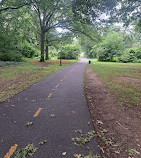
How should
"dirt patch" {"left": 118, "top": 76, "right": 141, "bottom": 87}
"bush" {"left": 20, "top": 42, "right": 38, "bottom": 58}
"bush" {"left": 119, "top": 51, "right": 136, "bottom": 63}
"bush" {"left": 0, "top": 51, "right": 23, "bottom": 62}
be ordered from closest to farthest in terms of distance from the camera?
"dirt patch" {"left": 118, "top": 76, "right": 141, "bottom": 87}
"bush" {"left": 0, "top": 51, "right": 23, "bottom": 62}
"bush" {"left": 20, "top": 42, "right": 38, "bottom": 58}
"bush" {"left": 119, "top": 51, "right": 136, "bottom": 63}

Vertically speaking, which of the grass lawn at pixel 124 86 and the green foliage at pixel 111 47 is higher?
the green foliage at pixel 111 47

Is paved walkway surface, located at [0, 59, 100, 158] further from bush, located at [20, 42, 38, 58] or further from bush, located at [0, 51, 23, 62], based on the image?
bush, located at [20, 42, 38, 58]

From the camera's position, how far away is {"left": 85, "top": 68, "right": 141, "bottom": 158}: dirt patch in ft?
6.56

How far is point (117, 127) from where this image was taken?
2699mm

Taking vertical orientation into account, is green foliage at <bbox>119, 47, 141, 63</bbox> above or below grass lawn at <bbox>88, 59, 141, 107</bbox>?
above

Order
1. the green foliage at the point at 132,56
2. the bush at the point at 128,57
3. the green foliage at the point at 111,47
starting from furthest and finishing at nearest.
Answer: the green foliage at the point at 111,47
the bush at the point at 128,57
the green foliage at the point at 132,56

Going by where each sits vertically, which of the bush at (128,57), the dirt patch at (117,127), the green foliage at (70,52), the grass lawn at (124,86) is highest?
the green foliage at (70,52)

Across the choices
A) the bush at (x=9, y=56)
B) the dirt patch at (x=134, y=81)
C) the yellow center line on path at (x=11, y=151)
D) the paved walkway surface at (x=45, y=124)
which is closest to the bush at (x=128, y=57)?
the dirt patch at (x=134, y=81)

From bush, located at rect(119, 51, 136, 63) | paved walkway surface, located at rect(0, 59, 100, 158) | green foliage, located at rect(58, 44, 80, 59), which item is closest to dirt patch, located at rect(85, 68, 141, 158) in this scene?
paved walkway surface, located at rect(0, 59, 100, 158)

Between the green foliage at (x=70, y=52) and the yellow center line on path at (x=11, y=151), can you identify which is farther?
the green foliage at (x=70, y=52)

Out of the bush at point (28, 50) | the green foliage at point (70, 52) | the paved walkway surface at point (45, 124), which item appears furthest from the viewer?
the green foliage at point (70, 52)

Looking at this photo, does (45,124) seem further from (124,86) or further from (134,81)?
(134,81)

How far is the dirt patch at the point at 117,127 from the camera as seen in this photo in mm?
2000

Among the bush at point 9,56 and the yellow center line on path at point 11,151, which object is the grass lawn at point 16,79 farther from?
the bush at point 9,56
